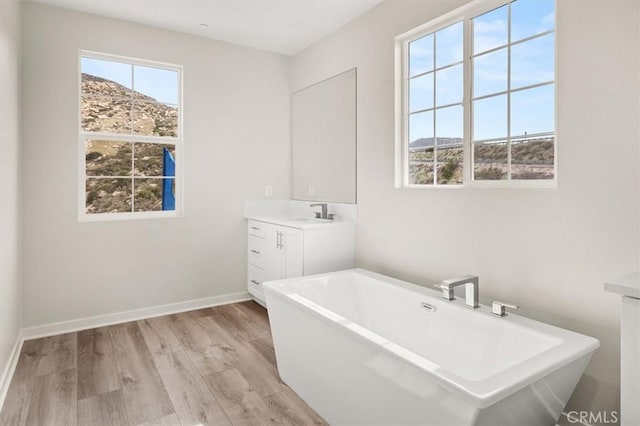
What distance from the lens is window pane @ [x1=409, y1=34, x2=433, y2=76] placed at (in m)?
2.86

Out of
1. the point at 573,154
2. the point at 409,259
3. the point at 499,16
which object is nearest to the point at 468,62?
the point at 499,16

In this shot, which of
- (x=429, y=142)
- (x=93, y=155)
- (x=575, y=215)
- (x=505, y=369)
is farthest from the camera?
(x=93, y=155)

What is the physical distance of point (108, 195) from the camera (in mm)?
3516

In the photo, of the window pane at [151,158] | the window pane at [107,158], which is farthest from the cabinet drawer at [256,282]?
the window pane at [107,158]

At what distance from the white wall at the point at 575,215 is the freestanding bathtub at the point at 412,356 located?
1.02ft

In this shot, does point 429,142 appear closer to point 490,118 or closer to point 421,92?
point 421,92

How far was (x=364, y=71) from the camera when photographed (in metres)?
3.31

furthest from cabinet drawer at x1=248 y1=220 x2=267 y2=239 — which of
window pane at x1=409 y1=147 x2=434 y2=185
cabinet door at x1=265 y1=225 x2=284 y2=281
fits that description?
window pane at x1=409 y1=147 x2=434 y2=185

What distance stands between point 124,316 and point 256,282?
1.23m

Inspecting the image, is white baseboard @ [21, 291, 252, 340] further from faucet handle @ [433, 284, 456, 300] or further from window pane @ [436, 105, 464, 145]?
window pane @ [436, 105, 464, 145]

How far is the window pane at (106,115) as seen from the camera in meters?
3.40

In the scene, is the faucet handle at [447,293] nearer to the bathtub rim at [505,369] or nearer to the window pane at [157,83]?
the bathtub rim at [505,369]

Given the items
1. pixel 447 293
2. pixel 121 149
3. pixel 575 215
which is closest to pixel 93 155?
pixel 121 149

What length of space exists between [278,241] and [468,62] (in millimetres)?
2075
